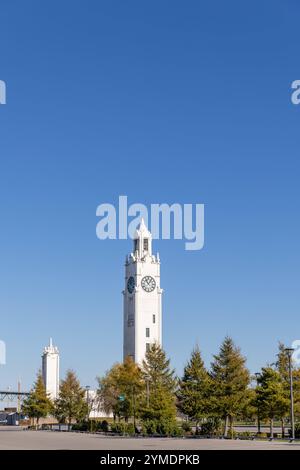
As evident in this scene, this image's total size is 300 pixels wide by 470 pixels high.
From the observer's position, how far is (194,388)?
242ft

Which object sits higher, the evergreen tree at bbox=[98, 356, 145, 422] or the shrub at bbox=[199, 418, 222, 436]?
the evergreen tree at bbox=[98, 356, 145, 422]

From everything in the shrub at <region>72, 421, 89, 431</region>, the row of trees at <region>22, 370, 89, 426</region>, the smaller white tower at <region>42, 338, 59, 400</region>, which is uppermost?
the smaller white tower at <region>42, 338, 59, 400</region>

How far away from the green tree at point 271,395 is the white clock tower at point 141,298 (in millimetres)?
91428

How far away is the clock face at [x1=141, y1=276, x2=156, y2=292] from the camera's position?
16088cm

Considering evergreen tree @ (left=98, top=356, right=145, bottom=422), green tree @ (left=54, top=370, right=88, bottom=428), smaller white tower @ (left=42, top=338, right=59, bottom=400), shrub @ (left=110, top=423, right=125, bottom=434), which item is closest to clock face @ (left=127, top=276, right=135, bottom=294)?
smaller white tower @ (left=42, top=338, right=59, bottom=400)

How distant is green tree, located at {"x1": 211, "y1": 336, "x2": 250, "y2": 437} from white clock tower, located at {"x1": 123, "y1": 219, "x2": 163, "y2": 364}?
90547mm

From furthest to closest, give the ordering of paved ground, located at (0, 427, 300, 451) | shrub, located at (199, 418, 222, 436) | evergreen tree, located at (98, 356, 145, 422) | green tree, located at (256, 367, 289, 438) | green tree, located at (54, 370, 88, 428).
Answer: green tree, located at (54, 370, 88, 428)
evergreen tree, located at (98, 356, 145, 422)
shrub, located at (199, 418, 222, 436)
green tree, located at (256, 367, 289, 438)
paved ground, located at (0, 427, 300, 451)

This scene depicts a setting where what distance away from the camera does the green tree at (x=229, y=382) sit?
6375 cm

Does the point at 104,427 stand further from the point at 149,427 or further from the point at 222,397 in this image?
the point at 222,397

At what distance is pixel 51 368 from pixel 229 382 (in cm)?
11435

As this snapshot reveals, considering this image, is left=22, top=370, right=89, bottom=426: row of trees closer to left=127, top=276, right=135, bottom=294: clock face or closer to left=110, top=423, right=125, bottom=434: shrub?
left=110, top=423, right=125, bottom=434: shrub

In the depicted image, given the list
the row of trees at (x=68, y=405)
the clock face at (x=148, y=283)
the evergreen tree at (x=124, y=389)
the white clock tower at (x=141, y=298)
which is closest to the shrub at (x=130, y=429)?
the evergreen tree at (x=124, y=389)

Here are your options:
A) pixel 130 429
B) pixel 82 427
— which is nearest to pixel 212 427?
pixel 130 429
